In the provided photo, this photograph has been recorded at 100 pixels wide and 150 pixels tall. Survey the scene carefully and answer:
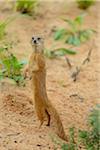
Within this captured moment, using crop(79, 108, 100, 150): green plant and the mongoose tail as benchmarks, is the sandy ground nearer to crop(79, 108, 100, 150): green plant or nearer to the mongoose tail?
the mongoose tail

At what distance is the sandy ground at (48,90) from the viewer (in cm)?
373

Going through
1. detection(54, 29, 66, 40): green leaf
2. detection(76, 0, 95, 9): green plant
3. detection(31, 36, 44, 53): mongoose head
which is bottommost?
detection(54, 29, 66, 40): green leaf

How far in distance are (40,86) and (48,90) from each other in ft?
2.50

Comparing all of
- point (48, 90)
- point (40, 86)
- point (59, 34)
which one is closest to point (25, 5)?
point (59, 34)

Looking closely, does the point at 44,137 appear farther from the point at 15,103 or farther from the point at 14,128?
the point at 15,103

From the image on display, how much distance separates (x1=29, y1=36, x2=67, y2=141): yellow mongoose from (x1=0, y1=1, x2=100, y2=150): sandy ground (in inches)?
3.5

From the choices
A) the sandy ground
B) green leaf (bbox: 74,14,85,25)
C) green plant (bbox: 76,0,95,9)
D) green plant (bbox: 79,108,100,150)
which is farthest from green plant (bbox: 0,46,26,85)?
green plant (bbox: 76,0,95,9)

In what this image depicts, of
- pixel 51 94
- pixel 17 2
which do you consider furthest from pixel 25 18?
pixel 51 94

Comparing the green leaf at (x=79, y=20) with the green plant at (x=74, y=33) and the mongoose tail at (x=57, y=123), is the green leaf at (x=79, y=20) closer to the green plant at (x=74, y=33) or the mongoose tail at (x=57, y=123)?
the green plant at (x=74, y=33)

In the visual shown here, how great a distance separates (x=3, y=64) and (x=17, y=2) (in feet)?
6.32

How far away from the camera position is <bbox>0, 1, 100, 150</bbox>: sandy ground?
373 centimetres

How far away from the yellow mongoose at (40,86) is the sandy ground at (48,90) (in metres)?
0.09

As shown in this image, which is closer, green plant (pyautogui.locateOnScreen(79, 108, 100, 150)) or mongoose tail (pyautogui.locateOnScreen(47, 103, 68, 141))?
green plant (pyautogui.locateOnScreen(79, 108, 100, 150))

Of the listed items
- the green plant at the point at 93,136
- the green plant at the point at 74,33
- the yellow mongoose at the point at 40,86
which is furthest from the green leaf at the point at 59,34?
the green plant at the point at 93,136
